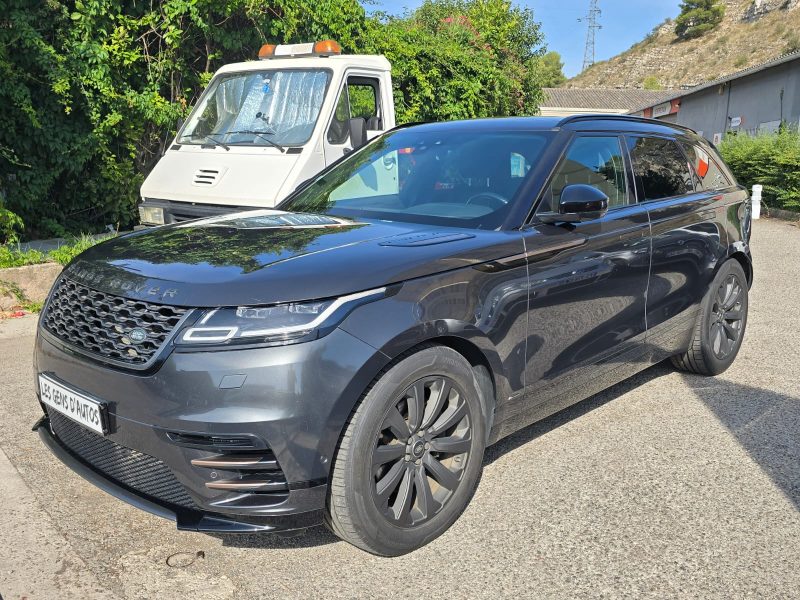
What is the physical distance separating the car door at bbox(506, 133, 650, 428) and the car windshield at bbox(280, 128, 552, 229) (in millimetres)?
214

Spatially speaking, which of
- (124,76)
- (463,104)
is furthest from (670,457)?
(463,104)

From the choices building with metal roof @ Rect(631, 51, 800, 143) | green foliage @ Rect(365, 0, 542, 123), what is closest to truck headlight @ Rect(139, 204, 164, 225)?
green foliage @ Rect(365, 0, 542, 123)

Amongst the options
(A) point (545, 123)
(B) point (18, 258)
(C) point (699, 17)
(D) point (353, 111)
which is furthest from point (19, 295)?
(C) point (699, 17)

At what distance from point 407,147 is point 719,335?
8.43ft

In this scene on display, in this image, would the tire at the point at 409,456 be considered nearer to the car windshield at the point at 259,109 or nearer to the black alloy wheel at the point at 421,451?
the black alloy wheel at the point at 421,451

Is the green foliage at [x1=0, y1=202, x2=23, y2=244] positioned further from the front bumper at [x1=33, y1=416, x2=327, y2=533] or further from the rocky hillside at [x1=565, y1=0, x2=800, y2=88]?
the rocky hillside at [x1=565, y1=0, x2=800, y2=88]

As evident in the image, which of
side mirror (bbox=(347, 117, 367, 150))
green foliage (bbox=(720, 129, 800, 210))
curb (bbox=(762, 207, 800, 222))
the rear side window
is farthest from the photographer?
green foliage (bbox=(720, 129, 800, 210))

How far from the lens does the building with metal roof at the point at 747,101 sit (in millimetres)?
25016

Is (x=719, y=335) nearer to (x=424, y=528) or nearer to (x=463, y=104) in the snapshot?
(x=424, y=528)

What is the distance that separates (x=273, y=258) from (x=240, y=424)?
69 cm

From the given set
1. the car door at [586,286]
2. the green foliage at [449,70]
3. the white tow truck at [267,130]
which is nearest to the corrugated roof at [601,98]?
the green foliage at [449,70]

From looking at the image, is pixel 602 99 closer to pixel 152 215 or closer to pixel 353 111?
pixel 353 111

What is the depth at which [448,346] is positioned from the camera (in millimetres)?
3066

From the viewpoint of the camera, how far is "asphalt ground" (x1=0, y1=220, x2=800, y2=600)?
277 cm
